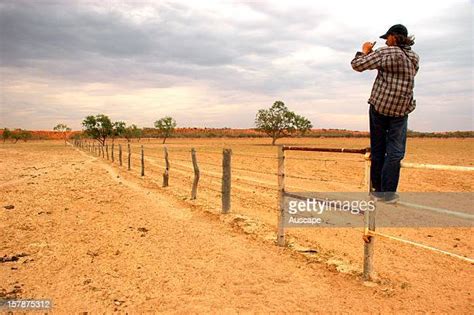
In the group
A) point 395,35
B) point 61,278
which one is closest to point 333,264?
point 395,35

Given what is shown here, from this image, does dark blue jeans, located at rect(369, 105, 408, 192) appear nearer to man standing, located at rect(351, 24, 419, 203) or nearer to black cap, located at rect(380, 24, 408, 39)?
man standing, located at rect(351, 24, 419, 203)

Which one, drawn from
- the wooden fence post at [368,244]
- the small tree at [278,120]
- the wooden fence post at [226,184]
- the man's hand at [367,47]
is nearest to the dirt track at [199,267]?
the wooden fence post at [368,244]

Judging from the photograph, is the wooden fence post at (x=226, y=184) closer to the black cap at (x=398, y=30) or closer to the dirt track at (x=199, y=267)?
the dirt track at (x=199, y=267)

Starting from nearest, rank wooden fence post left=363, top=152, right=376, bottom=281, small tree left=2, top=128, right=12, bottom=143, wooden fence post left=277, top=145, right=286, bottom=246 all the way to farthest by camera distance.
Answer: wooden fence post left=363, top=152, right=376, bottom=281 → wooden fence post left=277, top=145, right=286, bottom=246 → small tree left=2, top=128, right=12, bottom=143

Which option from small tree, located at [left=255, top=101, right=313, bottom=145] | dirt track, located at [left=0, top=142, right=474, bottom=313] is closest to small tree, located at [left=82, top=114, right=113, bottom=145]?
small tree, located at [left=255, top=101, right=313, bottom=145]

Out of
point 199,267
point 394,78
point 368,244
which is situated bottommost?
point 199,267

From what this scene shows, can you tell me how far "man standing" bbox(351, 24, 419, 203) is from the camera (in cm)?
352

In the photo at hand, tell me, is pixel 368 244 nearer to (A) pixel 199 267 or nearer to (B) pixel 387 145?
(B) pixel 387 145

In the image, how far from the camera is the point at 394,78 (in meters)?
3.56

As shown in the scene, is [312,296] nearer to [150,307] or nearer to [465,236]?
[150,307]

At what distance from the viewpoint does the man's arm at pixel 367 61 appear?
11.6 ft

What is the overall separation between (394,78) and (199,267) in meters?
3.14

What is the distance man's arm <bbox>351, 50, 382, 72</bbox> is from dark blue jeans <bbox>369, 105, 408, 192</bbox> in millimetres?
412

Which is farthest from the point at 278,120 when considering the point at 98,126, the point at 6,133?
the point at 6,133
